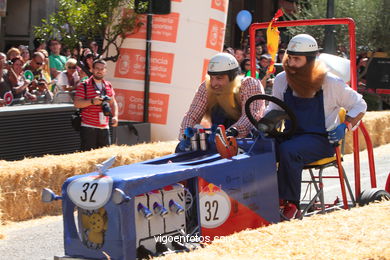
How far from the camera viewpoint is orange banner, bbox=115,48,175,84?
1542 cm

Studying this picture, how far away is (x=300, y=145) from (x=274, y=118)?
1.19 ft

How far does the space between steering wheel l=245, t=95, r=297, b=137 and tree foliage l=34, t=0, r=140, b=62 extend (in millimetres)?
8133

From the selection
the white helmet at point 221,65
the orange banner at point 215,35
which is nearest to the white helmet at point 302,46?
the white helmet at point 221,65

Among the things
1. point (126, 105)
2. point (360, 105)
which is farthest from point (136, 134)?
point (360, 105)

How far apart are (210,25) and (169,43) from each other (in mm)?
835

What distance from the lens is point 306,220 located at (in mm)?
5391

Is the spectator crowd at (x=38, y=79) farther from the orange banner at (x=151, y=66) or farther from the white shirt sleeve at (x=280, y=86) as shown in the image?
the white shirt sleeve at (x=280, y=86)

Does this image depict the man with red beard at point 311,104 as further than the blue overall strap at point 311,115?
No

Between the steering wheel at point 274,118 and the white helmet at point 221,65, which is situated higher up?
the white helmet at point 221,65

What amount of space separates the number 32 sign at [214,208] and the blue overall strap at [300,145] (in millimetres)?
976

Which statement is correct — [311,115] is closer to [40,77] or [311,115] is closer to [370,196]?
[370,196]

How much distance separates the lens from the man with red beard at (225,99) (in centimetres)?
736

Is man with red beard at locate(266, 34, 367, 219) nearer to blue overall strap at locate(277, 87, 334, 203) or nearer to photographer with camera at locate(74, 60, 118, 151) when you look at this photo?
blue overall strap at locate(277, 87, 334, 203)

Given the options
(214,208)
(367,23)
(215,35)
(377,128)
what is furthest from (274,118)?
(367,23)
